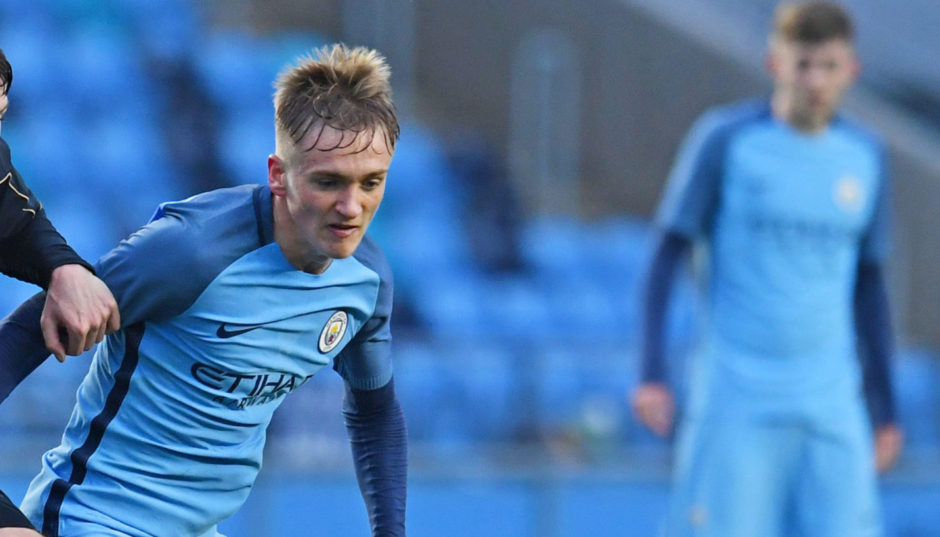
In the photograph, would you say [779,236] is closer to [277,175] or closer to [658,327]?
[658,327]

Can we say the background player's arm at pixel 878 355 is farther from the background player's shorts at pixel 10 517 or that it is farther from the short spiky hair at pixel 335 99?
the background player's shorts at pixel 10 517

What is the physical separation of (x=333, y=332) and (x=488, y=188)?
8.16 meters

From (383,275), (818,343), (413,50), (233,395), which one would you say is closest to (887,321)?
(818,343)

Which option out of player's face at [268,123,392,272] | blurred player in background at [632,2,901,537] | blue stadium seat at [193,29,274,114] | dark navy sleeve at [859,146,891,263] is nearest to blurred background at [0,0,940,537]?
blue stadium seat at [193,29,274,114]

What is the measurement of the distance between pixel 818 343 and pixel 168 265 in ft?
9.22

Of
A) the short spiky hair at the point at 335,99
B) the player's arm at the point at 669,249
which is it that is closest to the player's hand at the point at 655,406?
the player's arm at the point at 669,249

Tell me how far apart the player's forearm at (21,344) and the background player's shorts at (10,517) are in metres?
0.21

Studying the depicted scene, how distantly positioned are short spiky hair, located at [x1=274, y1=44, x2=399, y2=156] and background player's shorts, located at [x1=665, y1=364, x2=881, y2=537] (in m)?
2.37

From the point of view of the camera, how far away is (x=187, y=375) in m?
3.05

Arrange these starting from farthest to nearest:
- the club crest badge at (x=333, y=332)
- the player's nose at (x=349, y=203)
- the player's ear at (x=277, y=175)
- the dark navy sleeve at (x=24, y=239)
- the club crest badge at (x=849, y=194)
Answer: the club crest badge at (x=849, y=194) < the club crest badge at (x=333, y=332) < the player's ear at (x=277, y=175) < the player's nose at (x=349, y=203) < the dark navy sleeve at (x=24, y=239)

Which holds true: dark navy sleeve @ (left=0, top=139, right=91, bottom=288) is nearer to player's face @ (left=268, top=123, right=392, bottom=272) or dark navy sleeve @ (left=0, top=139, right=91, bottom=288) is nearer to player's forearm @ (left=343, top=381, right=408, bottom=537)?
player's face @ (left=268, top=123, right=392, bottom=272)

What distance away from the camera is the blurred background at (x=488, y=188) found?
7.29 meters

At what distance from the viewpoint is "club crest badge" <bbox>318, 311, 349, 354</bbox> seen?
3225 millimetres

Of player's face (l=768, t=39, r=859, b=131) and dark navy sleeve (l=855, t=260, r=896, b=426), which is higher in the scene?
player's face (l=768, t=39, r=859, b=131)
